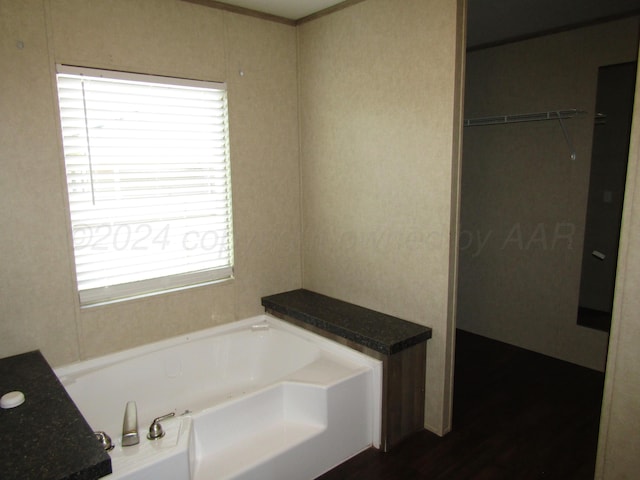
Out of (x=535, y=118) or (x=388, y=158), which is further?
(x=535, y=118)

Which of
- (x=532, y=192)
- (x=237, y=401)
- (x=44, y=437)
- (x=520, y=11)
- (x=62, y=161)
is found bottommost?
(x=237, y=401)

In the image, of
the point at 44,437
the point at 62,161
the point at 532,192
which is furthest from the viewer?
the point at 532,192

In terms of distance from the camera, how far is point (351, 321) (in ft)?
8.92

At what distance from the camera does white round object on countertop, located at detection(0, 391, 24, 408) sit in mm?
1831

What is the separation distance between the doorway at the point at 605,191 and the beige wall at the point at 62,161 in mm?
2153

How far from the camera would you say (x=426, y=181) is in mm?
2510

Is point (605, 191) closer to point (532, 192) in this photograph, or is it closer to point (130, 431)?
point (532, 192)

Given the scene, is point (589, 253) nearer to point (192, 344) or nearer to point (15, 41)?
point (192, 344)

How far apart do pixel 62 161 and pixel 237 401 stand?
1.52m

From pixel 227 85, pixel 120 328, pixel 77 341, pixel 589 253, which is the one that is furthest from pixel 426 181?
pixel 77 341

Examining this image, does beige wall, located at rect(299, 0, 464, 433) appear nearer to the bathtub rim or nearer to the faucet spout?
the bathtub rim

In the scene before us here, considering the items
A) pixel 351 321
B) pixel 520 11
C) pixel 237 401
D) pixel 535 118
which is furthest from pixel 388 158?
pixel 237 401

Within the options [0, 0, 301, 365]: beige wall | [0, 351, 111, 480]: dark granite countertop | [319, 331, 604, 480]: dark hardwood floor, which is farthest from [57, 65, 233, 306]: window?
[319, 331, 604, 480]: dark hardwood floor

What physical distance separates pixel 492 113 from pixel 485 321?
1.81 metres
